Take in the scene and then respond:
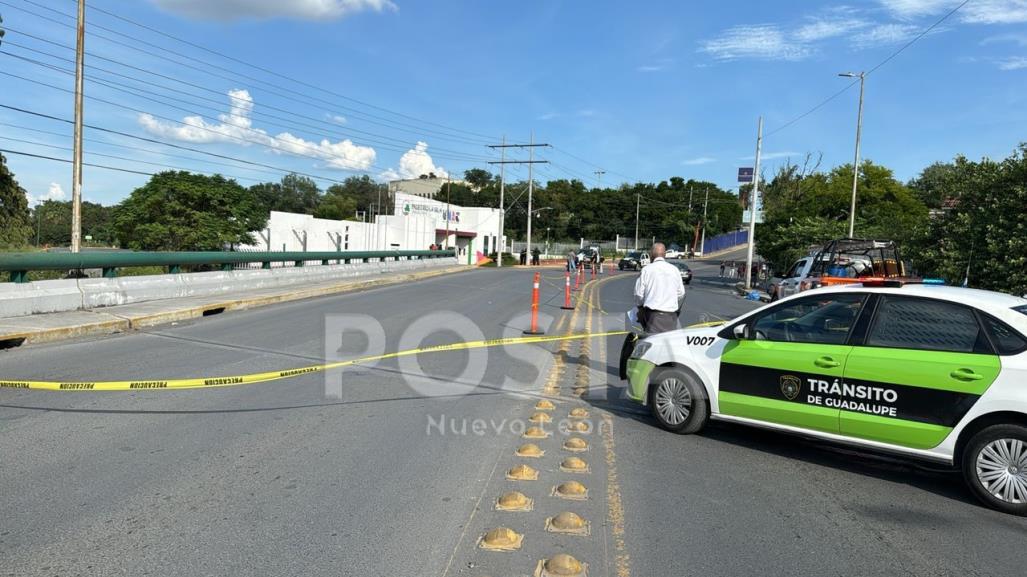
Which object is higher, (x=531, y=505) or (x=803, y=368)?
(x=803, y=368)

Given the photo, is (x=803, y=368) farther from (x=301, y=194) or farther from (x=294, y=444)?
(x=301, y=194)

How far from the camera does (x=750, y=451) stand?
589 cm

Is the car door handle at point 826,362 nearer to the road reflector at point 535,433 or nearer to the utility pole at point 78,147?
the road reflector at point 535,433

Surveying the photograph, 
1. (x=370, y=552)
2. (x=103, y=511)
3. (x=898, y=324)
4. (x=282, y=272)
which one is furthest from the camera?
(x=282, y=272)

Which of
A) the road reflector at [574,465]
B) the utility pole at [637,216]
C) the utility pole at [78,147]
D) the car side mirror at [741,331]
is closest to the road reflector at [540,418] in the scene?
the road reflector at [574,465]

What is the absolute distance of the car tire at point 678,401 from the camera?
614 cm

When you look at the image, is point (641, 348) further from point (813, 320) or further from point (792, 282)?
point (792, 282)

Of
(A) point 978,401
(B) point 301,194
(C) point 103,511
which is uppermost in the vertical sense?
(B) point 301,194

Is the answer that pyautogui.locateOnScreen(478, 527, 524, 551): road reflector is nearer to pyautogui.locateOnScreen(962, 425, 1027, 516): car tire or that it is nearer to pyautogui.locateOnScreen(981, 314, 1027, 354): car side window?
pyautogui.locateOnScreen(962, 425, 1027, 516): car tire

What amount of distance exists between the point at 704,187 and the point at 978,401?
115 metres

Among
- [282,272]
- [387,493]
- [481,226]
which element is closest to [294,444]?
[387,493]

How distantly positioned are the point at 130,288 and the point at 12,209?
25244 mm

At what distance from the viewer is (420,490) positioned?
15.4 feet

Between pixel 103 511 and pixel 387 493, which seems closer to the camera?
pixel 103 511
